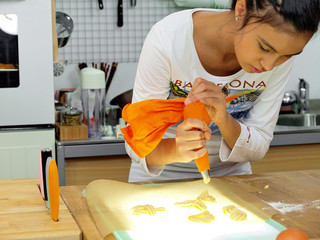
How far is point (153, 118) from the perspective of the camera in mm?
1287

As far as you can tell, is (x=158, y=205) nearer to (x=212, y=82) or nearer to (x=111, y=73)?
(x=212, y=82)

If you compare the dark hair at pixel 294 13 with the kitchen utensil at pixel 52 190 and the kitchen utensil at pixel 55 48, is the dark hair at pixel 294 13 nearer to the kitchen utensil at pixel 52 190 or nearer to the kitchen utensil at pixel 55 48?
the kitchen utensil at pixel 52 190

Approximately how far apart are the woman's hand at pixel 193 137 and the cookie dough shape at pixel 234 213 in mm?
141

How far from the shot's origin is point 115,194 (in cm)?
131

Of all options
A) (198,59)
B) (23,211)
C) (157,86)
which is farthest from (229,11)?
(23,211)

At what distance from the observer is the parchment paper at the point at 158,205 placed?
112 cm

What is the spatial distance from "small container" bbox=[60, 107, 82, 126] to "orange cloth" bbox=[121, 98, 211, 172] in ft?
3.42

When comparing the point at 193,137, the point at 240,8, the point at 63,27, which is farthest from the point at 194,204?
the point at 63,27

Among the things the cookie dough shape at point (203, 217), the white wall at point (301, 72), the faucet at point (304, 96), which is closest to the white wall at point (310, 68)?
the white wall at point (301, 72)

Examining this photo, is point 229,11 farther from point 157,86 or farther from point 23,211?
point 23,211

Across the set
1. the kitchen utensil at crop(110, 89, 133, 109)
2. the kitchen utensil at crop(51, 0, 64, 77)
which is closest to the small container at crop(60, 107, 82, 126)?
the kitchen utensil at crop(51, 0, 64, 77)

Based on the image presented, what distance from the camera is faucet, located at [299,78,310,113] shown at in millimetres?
2836

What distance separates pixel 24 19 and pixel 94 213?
120cm

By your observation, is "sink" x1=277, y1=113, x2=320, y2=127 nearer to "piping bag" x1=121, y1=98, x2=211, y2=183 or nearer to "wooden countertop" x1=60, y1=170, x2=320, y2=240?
"wooden countertop" x1=60, y1=170, x2=320, y2=240
